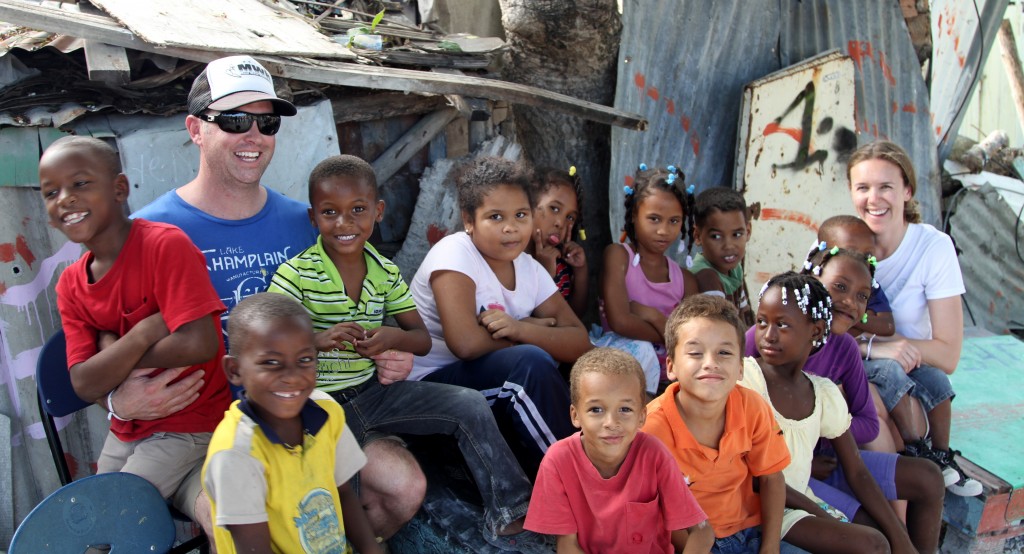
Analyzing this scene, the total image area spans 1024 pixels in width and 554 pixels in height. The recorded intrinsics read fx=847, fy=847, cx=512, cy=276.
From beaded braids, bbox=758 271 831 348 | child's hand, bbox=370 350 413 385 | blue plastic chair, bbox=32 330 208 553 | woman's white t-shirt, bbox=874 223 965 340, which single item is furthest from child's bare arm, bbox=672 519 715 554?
woman's white t-shirt, bbox=874 223 965 340

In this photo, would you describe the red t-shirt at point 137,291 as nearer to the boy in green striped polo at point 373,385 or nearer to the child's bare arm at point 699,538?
the boy in green striped polo at point 373,385

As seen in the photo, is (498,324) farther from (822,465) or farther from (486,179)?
(822,465)

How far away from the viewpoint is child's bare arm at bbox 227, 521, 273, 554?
2.39m

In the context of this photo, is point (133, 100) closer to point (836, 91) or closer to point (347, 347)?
point (347, 347)

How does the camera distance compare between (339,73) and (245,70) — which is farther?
(339,73)

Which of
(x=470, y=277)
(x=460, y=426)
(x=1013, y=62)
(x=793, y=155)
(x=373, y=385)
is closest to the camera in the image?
(x=460, y=426)

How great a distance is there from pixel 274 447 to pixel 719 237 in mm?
2720

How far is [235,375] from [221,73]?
47.3 inches

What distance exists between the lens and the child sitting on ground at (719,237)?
4.39 metres

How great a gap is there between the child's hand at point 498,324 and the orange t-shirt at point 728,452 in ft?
2.19

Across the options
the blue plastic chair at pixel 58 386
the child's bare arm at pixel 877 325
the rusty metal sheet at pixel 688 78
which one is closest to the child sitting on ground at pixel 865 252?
the child's bare arm at pixel 877 325

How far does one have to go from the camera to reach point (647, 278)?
4.26m

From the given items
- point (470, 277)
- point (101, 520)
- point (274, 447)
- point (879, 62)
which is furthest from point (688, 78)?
point (101, 520)

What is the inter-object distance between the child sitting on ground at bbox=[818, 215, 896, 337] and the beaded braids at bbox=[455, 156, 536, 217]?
162 centimetres
